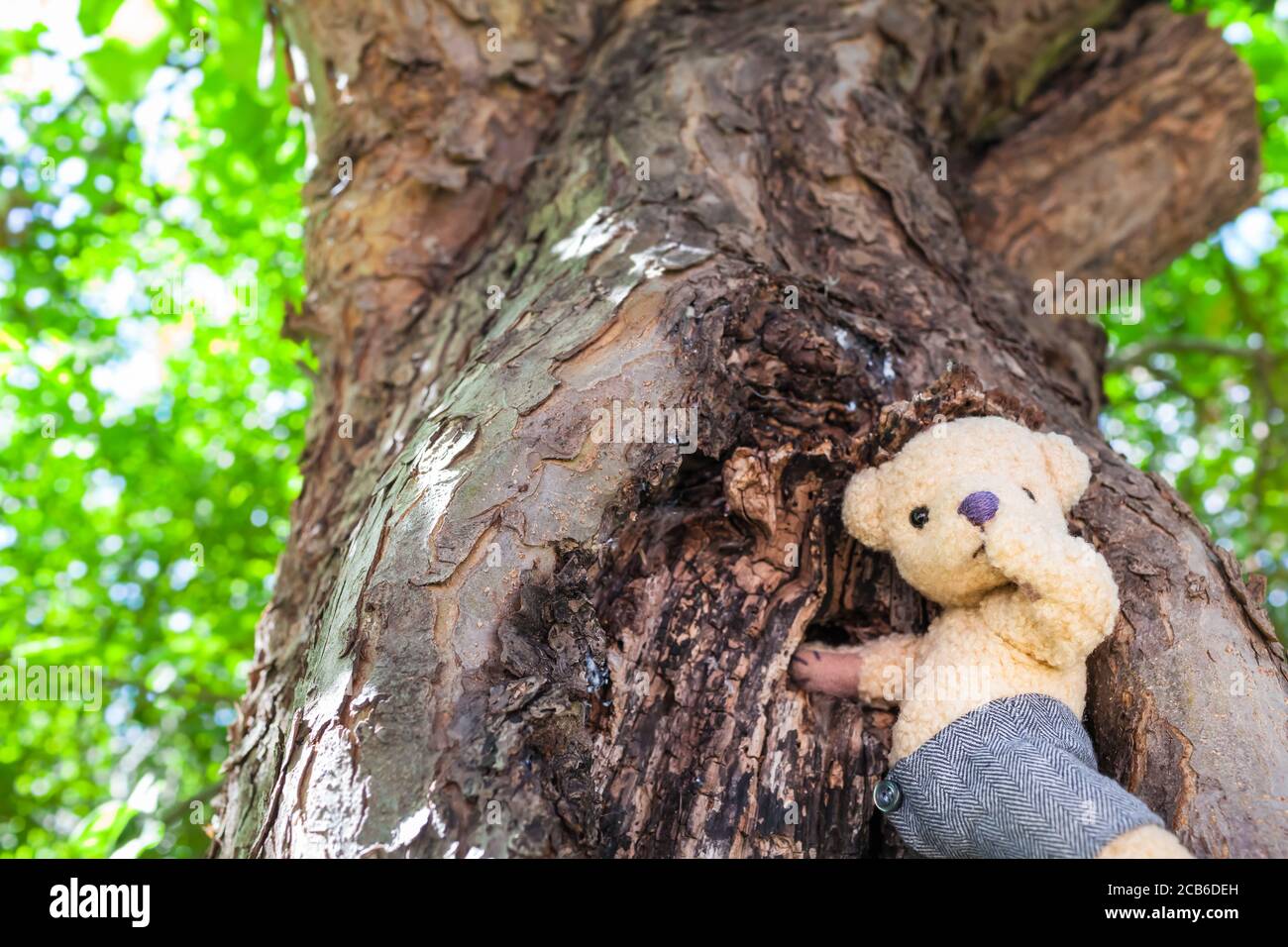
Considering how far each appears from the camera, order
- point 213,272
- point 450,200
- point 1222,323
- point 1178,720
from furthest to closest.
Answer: point 1222,323, point 213,272, point 450,200, point 1178,720

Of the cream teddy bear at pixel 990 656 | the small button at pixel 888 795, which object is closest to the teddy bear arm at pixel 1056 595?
the cream teddy bear at pixel 990 656

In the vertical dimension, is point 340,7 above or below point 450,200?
above

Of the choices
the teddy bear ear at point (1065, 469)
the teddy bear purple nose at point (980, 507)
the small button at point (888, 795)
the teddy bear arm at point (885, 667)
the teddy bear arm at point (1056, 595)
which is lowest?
the small button at point (888, 795)

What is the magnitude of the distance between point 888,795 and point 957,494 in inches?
24.2

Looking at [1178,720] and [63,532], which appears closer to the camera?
[1178,720]

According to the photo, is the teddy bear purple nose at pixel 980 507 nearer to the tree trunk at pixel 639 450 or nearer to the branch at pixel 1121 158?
the tree trunk at pixel 639 450

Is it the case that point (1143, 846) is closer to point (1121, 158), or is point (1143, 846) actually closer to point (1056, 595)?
point (1056, 595)

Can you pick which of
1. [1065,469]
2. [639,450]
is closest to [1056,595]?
[1065,469]

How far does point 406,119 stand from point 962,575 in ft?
7.46

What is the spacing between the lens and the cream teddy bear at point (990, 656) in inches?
64.9

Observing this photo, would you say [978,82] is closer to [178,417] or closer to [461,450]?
[461,450]

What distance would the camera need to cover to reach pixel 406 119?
309 centimetres

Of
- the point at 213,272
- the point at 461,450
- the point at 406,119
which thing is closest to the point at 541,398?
the point at 461,450

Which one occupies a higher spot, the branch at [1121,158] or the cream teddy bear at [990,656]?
the branch at [1121,158]
